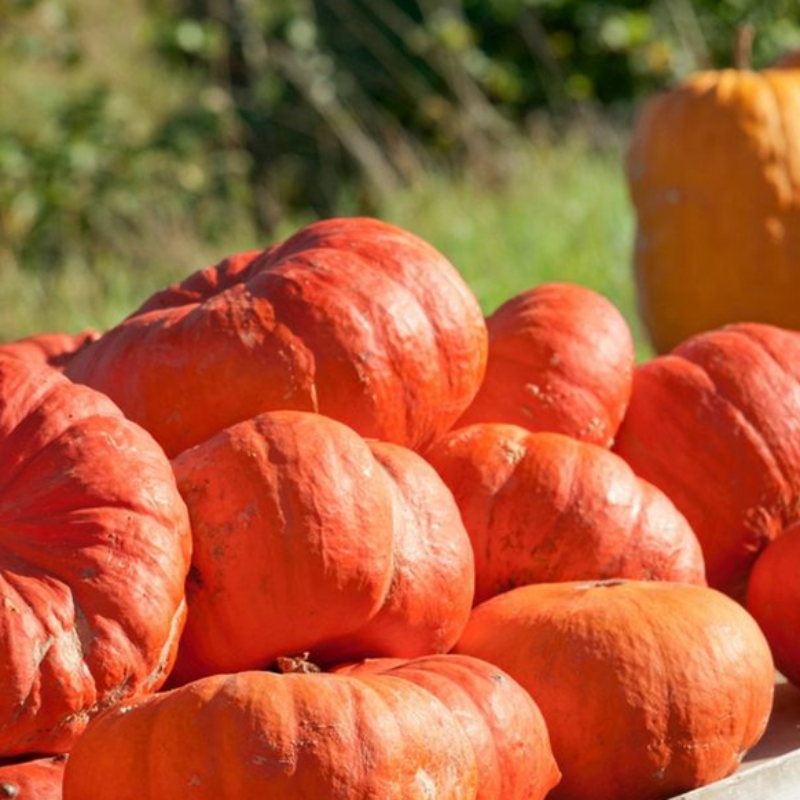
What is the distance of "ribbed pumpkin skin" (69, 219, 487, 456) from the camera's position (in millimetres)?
2018

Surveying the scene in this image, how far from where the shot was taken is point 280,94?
9508mm

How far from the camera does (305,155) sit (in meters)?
9.53

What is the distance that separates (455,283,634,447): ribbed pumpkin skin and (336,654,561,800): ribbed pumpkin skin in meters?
0.66

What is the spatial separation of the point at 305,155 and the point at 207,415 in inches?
301

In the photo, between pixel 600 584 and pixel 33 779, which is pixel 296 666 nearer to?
pixel 33 779

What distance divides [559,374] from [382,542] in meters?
0.65

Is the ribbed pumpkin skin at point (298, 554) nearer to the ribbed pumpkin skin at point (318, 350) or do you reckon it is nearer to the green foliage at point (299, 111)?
the ribbed pumpkin skin at point (318, 350)

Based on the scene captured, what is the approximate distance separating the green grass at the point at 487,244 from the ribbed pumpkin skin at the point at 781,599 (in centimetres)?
269

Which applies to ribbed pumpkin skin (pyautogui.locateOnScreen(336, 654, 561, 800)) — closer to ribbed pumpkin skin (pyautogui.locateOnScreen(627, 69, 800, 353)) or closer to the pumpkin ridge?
Result: the pumpkin ridge

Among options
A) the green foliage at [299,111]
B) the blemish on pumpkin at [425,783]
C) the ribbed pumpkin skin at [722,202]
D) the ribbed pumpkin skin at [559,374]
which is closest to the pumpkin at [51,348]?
the ribbed pumpkin skin at [559,374]

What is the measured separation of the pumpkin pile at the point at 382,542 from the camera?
1502 millimetres

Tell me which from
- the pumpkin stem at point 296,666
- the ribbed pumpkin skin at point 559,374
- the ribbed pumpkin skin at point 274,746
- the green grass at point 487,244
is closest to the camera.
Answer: the ribbed pumpkin skin at point 274,746

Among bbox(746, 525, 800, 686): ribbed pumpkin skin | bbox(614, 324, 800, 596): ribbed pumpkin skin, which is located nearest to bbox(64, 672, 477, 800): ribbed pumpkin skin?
bbox(746, 525, 800, 686): ribbed pumpkin skin

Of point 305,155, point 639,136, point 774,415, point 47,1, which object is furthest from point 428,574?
point 305,155
